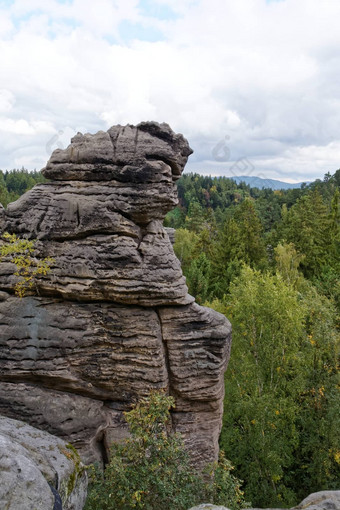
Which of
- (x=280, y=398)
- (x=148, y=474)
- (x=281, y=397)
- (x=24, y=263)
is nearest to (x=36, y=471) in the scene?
(x=148, y=474)

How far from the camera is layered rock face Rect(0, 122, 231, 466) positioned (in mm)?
12477

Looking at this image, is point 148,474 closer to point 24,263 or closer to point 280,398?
point 24,263

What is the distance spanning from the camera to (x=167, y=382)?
509 inches

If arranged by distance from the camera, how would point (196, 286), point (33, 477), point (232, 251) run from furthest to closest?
point (232, 251) < point (196, 286) < point (33, 477)

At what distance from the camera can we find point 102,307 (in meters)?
12.7

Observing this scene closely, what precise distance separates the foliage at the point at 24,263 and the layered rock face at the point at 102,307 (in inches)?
9.2

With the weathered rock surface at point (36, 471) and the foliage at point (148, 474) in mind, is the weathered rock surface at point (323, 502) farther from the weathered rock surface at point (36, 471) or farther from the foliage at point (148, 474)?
the weathered rock surface at point (36, 471)

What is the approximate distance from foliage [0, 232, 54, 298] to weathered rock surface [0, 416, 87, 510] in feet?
14.0

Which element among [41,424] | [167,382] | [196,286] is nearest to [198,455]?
[167,382]

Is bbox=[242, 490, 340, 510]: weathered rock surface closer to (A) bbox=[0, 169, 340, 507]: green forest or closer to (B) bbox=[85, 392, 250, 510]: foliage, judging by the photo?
(B) bbox=[85, 392, 250, 510]: foliage

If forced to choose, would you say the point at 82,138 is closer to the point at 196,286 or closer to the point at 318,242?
the point at 196,286

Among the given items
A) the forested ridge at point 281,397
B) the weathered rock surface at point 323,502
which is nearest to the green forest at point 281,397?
the forested ridge at point 281,397

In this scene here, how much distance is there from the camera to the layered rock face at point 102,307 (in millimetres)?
12477

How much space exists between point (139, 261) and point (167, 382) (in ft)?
14.3
